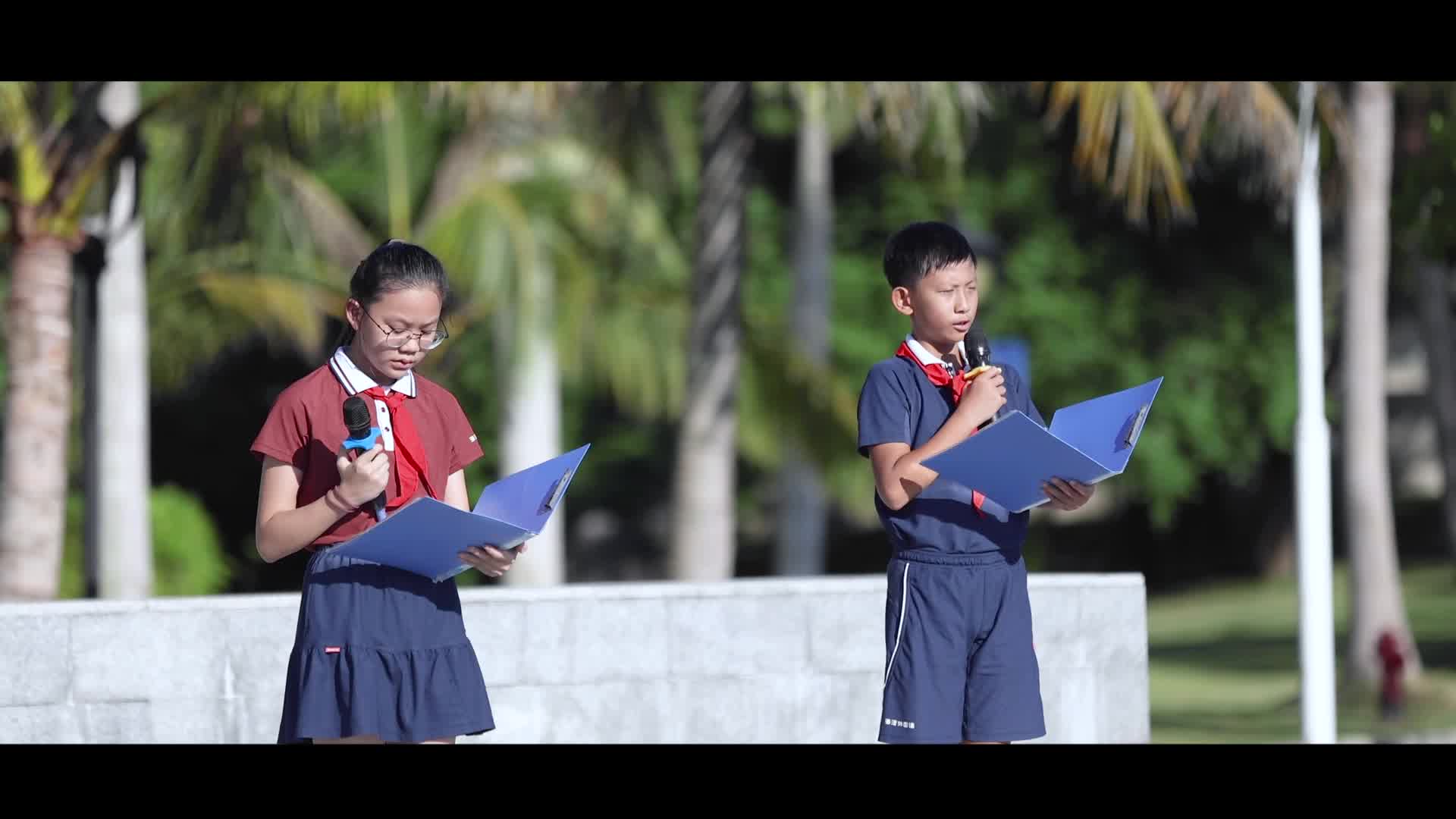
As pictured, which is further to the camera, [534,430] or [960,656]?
[534,430]

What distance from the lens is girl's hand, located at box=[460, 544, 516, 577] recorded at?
156 inches

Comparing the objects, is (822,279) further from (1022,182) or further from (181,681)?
(181,681)

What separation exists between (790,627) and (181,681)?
7.31ft

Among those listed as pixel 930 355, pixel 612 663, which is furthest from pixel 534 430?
pixel 930 355

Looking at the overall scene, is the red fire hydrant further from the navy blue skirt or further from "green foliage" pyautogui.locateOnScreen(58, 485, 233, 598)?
the navy blue skirt

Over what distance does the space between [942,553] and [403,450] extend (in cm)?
116

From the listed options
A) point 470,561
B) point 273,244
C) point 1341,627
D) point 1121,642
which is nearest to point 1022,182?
point 1341,627

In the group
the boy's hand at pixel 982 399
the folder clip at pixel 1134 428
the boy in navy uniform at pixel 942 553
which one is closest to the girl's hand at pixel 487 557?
the boy in navy uniform at pixel 942 553

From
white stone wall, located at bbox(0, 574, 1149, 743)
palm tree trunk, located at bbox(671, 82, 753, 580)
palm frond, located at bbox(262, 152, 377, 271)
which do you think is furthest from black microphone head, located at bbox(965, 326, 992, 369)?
palm frond, located at bbox(262, 152, 377, 271)

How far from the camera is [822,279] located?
61.8ft

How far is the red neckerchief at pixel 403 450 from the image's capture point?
409cm

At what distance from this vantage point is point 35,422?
32.0ft

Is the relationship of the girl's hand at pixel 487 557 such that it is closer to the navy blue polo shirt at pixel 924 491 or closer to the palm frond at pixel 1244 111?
the navy blue polo shirt at pixel 924 491

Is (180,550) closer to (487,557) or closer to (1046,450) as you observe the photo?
(487,557)
